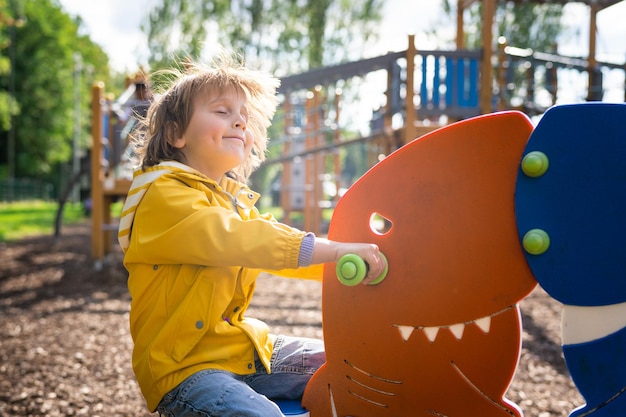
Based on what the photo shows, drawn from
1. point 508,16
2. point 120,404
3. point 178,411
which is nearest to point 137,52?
point 508,16

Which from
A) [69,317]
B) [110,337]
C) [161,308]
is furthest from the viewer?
[69,317]

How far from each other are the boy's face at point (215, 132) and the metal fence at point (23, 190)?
87.4ft

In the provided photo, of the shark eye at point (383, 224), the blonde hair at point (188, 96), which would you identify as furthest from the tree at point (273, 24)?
the blonde hair at point (188, 96)

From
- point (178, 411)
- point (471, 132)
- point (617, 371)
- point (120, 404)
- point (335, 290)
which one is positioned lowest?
point (120, 404)

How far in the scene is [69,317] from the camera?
417cm

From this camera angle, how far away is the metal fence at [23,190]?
24.9m

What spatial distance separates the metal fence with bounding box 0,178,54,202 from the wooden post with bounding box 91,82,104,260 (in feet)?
71.7

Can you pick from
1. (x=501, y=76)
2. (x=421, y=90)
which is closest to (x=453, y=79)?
(x=421, y=90)

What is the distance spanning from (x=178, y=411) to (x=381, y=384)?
474 millimetres

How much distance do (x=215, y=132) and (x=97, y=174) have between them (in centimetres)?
490

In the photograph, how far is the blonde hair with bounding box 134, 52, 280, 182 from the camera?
153cm

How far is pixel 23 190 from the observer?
27.1m

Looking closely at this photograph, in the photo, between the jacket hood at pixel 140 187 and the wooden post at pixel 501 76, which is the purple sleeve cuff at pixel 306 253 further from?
the wooden post at pixel 501 76

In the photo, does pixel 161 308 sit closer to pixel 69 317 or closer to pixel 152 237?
pixel 152 237
